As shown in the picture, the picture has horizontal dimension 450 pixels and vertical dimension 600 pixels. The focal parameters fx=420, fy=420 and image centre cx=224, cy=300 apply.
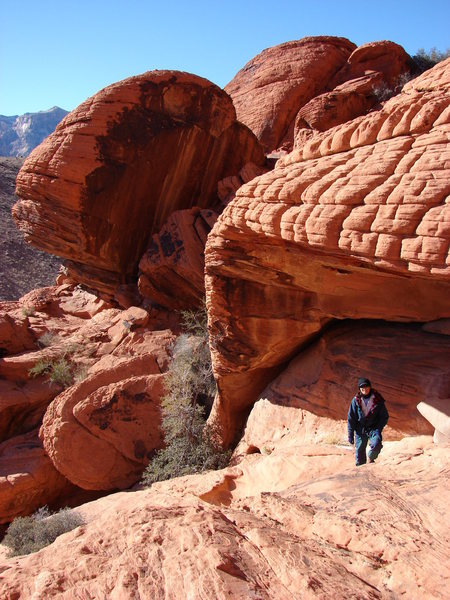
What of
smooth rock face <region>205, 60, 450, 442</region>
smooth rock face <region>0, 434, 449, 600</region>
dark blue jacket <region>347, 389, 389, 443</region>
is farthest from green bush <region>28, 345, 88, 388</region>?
smooth rock face <region>0, 434, 449, 600</region>

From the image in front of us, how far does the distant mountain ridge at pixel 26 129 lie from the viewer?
9610 cm

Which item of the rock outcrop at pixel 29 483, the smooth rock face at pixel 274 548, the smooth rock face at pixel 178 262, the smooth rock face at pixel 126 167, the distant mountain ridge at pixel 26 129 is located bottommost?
the rock outcrop at pixel 29 483

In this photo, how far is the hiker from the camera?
438 centimetres

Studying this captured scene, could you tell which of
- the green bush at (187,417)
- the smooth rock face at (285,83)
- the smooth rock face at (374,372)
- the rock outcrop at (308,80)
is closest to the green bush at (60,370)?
the green bush at (187,417)

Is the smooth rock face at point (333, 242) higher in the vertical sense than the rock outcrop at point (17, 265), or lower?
higher

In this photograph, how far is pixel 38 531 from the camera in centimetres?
647

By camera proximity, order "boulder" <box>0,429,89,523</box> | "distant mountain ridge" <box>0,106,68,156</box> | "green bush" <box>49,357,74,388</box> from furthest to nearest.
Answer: "distant mountain ridge" <box>0,106,68,156</box>, "green bush" <box>49,357,74,388</box>, "boulder" <box>0,429,89,523</box>

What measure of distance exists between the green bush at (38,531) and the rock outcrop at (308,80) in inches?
449

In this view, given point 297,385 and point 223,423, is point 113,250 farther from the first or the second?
point 297,385

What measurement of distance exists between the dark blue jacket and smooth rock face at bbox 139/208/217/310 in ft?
19.8

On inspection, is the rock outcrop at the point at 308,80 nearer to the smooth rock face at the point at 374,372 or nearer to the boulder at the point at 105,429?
the smooth rock face at the point at 374,372

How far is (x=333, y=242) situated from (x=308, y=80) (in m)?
13.8

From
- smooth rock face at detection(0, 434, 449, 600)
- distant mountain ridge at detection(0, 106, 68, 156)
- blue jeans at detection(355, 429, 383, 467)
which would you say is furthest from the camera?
distant mountain ridge at detection(0, 106, 68, 156)

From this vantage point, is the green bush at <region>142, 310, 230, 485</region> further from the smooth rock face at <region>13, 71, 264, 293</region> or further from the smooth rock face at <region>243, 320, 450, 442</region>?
the smooth rock face at <region>13, 71, 264, 293</region>
